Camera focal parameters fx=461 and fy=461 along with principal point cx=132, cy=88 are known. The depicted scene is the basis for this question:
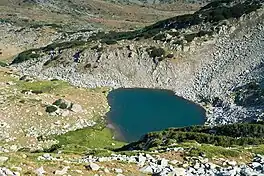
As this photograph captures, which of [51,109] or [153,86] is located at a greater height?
[153,86]

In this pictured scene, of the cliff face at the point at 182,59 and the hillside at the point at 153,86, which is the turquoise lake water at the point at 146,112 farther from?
the cliff face at the point at 182,59

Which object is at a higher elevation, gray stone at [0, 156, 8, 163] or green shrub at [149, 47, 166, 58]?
gray stone at [0, 156, 8, 163]

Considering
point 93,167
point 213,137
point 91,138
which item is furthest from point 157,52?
point 93,167

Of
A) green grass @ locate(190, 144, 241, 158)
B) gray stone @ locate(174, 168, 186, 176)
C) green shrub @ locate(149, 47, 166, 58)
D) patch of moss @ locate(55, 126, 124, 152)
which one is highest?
gray stone @ locate(174, 168, 186, 176)

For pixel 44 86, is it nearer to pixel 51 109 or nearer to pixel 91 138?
pixel 51 109

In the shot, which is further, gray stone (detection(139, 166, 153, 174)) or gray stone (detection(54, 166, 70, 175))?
gray stone (detection(139, 166, 153, 174))

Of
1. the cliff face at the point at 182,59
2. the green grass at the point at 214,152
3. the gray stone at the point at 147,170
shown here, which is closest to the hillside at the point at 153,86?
the green grass at the point at 214,152

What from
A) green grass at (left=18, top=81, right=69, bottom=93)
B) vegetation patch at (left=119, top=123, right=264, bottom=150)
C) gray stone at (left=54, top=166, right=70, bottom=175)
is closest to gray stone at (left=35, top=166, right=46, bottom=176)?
gray stone at (left=54, top=166, right=70, bottom=175)

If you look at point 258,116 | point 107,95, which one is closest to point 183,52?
point 107,95

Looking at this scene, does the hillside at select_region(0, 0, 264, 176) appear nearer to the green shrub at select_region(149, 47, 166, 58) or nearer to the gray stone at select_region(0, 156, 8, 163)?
the green shrub at select_region(149, 47, 166, 58)
